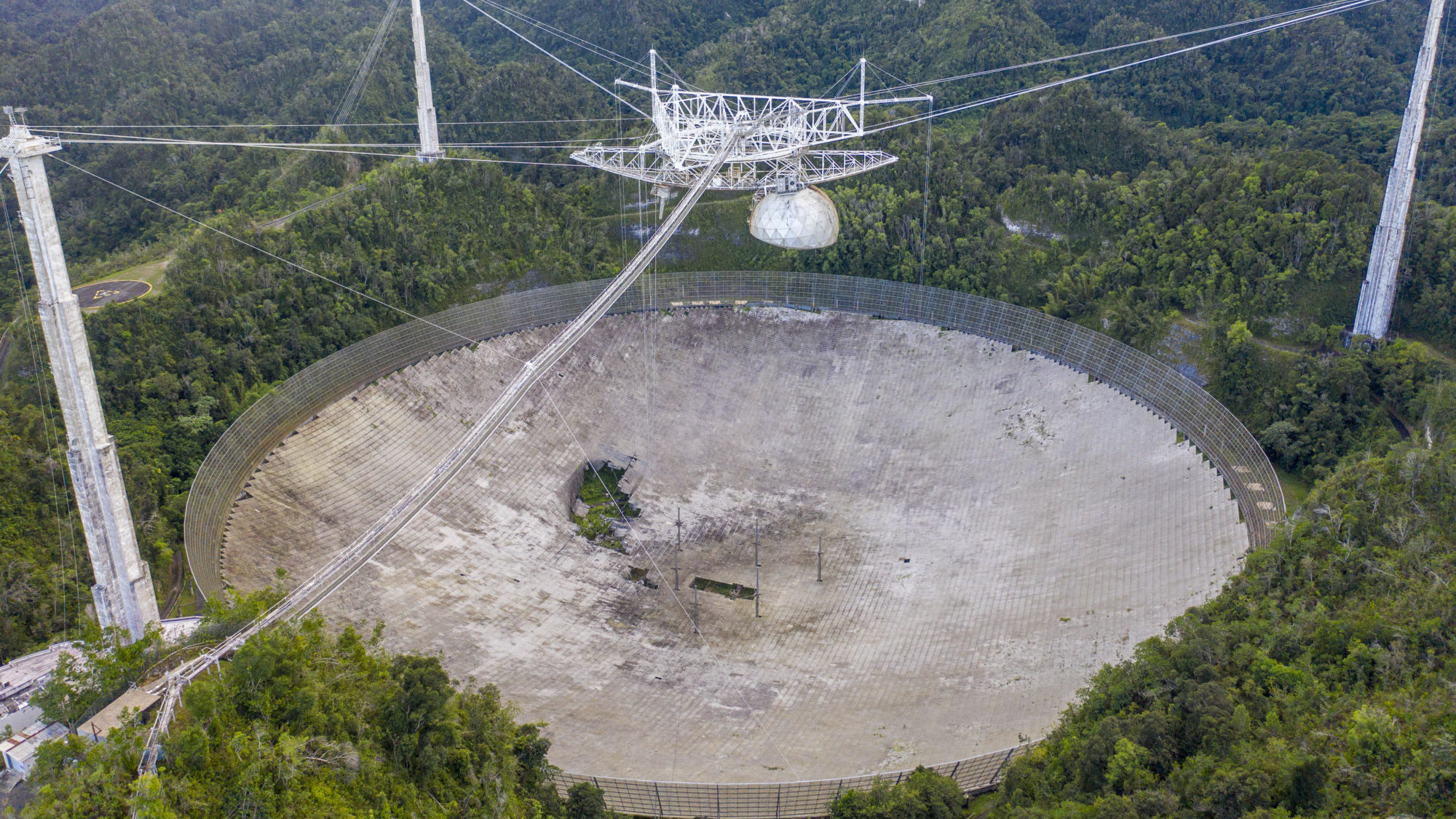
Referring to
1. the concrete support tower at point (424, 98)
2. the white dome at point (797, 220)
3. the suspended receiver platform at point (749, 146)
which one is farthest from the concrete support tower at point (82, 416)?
the concrete support tower at point (424, 98)

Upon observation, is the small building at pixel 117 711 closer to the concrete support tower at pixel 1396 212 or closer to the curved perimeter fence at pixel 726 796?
the curved perimeter fence at pixel 726 796

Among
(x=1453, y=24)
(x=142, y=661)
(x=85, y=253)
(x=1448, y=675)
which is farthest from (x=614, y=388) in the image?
(x=1453, y=24)

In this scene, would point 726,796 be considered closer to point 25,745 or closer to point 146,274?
point 25,745

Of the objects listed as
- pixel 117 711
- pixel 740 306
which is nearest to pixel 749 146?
pixel 740 306

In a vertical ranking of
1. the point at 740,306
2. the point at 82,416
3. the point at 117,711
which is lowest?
the point at 117,711

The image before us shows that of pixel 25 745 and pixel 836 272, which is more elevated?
pixel 836 272

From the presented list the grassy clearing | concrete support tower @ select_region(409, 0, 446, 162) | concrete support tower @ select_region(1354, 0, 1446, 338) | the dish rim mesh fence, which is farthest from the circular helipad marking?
concrete support tower @ select_region(1354, 0, 1446, 338)

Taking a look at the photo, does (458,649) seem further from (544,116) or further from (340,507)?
(544,116)

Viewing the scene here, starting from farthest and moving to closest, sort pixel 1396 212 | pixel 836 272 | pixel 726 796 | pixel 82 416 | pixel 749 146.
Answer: pixel 836 272 < pixel 749 146 < pixel 1396 212 < pixel 726 796 < pixel 82 416
